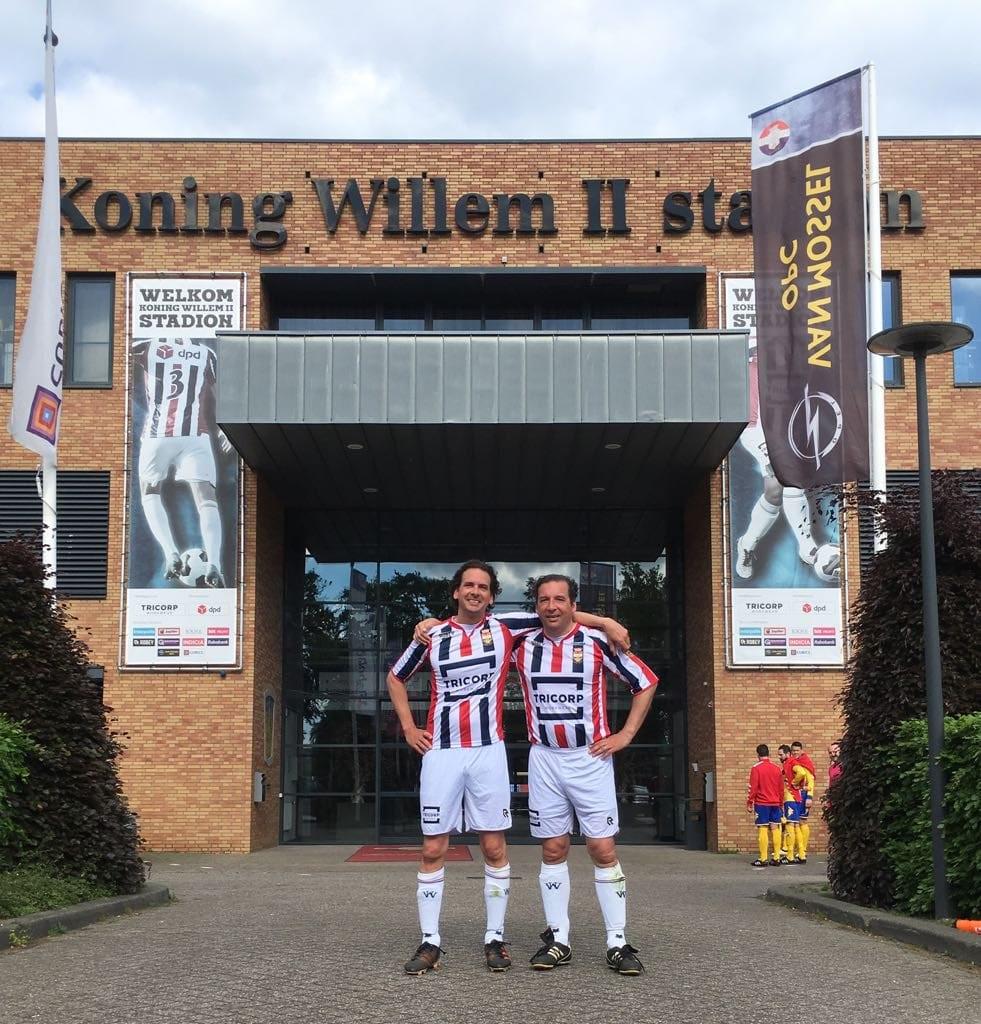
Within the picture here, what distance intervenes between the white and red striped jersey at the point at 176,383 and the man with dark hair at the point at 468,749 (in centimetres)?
1392

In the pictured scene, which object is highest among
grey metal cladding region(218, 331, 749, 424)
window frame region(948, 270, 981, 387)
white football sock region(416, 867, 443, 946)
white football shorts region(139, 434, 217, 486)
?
window frame region(948, 270, 981, 387)

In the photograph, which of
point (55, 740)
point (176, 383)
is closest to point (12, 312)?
point (176, 383)

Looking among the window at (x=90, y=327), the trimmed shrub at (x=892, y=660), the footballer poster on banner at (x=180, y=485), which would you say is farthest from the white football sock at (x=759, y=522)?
the window at (x=90, y=327)

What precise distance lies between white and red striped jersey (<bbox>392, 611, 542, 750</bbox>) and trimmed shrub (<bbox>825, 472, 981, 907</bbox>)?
163 inches

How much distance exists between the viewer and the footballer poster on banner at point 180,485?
20.2 metres

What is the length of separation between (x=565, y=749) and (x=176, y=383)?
14798 millimetres

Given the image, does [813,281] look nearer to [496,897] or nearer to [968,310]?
[968,310]

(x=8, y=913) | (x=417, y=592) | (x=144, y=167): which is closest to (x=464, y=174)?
(x=144, y=167)

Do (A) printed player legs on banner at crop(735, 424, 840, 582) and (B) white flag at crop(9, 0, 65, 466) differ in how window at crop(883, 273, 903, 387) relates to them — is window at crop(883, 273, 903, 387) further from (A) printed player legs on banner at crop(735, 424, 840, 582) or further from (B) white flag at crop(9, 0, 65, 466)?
(B) white flag at crop(9, 0, 65, 466)

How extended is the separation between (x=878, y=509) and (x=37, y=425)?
35.7 feet

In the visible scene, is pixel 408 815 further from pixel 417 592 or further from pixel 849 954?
pixel 849 954

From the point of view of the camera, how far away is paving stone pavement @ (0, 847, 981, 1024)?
5.96 meters

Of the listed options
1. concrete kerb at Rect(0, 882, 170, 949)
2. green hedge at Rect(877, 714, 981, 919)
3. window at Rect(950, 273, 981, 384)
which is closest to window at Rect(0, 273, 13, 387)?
concrete kerb at Rect(0, 882, 170, 949)

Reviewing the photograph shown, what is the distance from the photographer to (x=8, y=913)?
29.0 feet
